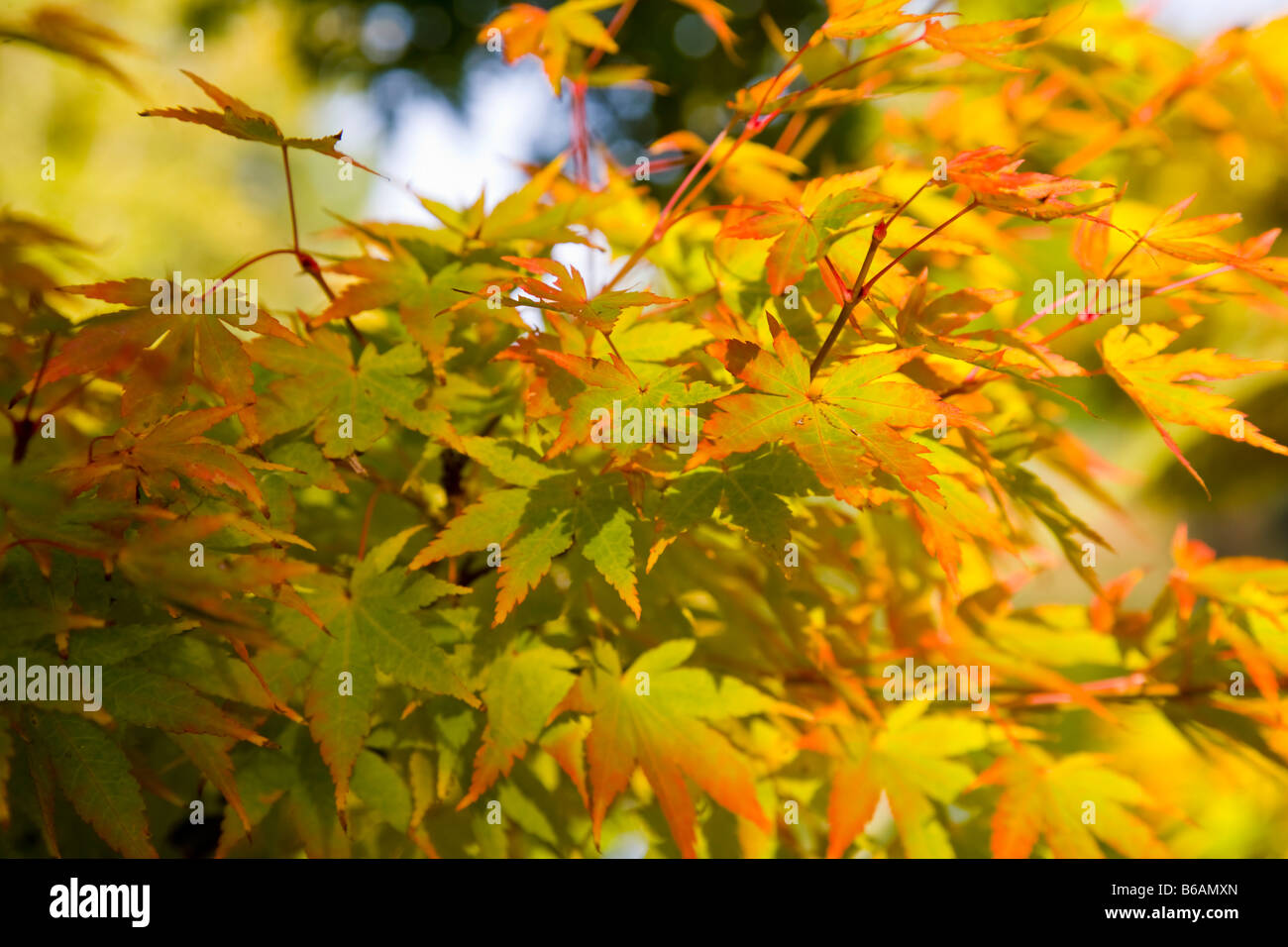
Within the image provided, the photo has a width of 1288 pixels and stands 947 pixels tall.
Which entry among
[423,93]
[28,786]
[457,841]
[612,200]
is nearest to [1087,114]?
[612,200]

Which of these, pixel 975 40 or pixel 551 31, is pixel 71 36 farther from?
pixel 975 40

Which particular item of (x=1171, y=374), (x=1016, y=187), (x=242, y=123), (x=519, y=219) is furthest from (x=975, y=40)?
(x=242, y=123)

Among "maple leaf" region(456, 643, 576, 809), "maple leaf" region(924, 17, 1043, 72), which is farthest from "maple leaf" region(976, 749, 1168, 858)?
"maple leaf" region(924, 17, 1043, 72)

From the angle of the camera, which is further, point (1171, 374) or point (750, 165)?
point (750, 165)

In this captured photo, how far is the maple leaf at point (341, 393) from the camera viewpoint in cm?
63

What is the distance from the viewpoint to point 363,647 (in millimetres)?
620

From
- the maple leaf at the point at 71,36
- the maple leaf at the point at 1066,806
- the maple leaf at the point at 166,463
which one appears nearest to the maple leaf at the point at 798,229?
the maple leaf at the point at 166,463

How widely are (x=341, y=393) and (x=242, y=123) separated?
0.66 feet

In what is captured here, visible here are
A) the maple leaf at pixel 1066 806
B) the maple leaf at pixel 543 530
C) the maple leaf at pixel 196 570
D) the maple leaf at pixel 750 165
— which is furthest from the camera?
the maple leaf at pixel 750 165

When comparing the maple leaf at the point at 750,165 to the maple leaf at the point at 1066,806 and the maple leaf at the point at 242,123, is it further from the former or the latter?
the maple leaf at the point at 1066,806

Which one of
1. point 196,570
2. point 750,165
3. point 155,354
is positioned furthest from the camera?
point 750,165

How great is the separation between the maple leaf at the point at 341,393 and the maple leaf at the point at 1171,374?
54 cm

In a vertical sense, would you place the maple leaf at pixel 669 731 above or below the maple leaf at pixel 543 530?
below

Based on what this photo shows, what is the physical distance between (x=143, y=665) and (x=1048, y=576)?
100cm
